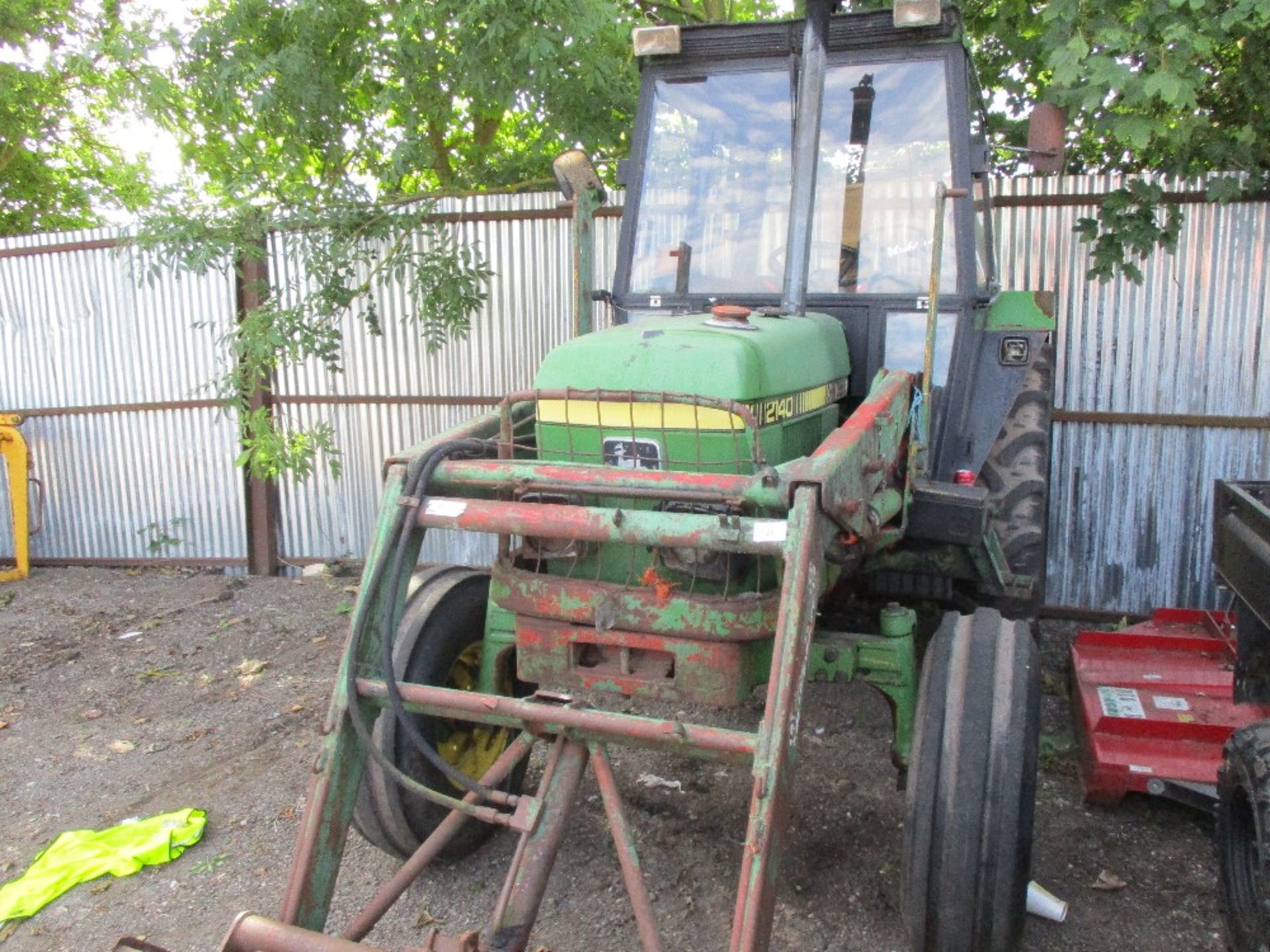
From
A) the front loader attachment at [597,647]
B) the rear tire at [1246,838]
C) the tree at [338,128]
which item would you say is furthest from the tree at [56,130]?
the rear tire at [1246,838]

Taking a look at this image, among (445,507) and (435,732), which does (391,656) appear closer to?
(445,507)

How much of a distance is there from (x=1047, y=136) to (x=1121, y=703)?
2.13 metres

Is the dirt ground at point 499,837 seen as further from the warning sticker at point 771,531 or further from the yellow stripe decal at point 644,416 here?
the yellow stripe decal at point 644,416

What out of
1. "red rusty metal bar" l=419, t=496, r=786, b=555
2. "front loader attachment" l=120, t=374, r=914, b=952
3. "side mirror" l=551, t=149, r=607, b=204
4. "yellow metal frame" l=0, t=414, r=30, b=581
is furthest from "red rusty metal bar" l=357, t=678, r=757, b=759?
"yellow metal frame" l=0, t=414, r=30, b=581

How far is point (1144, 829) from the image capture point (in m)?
3.73

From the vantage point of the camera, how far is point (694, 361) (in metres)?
3.12

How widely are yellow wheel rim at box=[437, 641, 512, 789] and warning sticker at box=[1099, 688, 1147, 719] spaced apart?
7.29ft

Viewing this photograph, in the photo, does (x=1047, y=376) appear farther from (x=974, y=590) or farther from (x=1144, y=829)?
(x=1144, y=829)

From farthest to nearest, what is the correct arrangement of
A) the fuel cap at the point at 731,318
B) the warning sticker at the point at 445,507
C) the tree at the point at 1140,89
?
the tree at the point at 1140,89 < the fuel cap at the point at 731,318 < the warning sticker at the point at 445,507

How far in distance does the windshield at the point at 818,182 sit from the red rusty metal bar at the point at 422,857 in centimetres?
202

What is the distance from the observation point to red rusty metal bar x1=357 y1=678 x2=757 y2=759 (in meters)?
2.51

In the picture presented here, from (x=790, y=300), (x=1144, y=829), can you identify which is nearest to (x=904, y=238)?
(x=790, y=300)

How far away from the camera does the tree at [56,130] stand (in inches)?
355

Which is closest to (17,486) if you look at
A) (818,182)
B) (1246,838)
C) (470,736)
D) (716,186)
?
(470,736)
